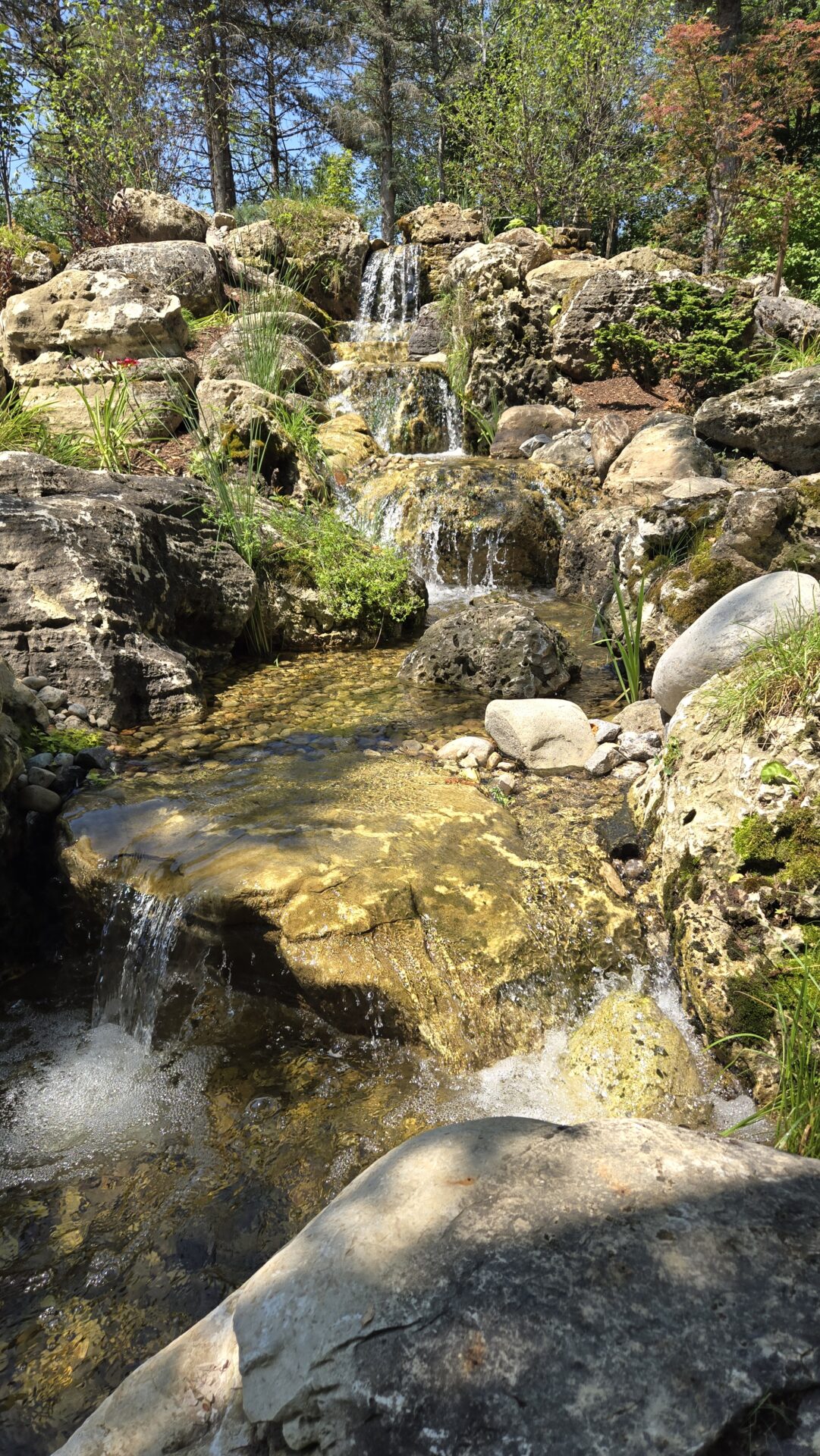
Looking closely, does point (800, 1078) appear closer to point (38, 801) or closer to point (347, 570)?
point (38, 801)

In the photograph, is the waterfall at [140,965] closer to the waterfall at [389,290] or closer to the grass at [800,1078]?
the grass at [800,1078]

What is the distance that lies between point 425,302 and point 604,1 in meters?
7.31

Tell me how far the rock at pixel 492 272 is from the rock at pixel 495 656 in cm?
854

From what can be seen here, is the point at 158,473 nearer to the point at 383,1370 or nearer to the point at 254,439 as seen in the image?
the point at 254,439

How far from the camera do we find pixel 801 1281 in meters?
1.16

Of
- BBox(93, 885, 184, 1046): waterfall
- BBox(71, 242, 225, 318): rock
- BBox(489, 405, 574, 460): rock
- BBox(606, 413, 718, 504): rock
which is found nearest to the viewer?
BBox(93, 885, 184, 1046): waterfall

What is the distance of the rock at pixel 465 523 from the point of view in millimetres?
8328

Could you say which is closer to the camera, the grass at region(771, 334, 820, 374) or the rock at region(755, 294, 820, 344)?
the grass at region(771, 334, 820, 374)

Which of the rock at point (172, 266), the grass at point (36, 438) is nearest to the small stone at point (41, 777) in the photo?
the grass at point (36, 438)

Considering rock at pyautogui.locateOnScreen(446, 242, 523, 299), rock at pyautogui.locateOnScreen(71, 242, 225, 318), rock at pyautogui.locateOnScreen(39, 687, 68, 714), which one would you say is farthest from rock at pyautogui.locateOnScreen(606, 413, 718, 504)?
rock at pyautogui.locateOnScreen(71, 242, 225, 318)

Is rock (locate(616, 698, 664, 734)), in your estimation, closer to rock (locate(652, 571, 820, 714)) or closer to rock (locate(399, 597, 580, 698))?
rock (locate(652, 571, 820, 714))

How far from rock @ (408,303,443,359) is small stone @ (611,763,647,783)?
461 inches

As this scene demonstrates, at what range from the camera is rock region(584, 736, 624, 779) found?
14.0 feet

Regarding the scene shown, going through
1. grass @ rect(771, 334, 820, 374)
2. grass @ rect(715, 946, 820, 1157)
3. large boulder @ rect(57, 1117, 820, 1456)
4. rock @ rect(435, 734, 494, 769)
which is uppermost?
grass @ rect(771, 334, 820, 374)
